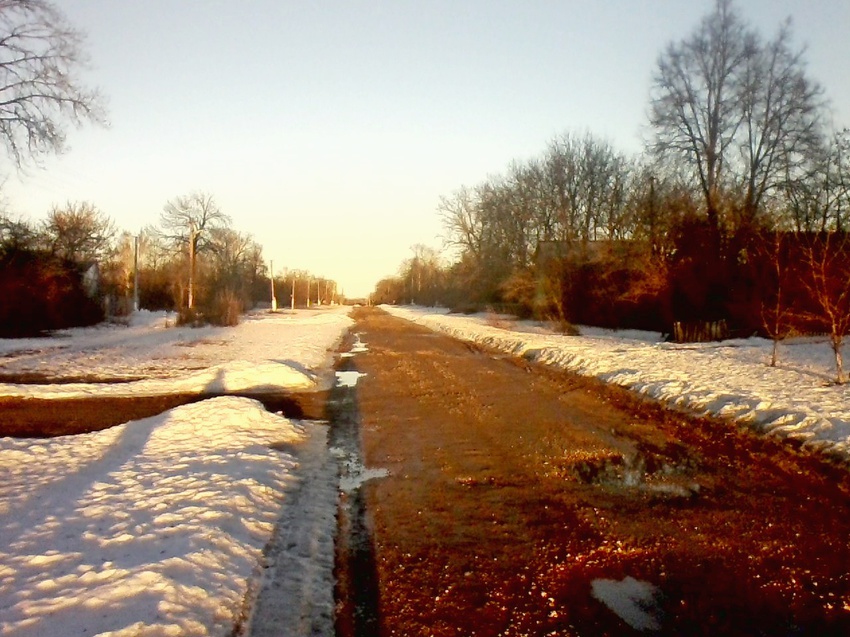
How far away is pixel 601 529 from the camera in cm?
573

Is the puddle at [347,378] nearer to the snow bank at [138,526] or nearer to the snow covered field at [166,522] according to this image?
the snow covered field at [166,522]

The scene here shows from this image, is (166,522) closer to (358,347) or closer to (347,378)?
(347,378)

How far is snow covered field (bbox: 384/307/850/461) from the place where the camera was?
30.7 ft

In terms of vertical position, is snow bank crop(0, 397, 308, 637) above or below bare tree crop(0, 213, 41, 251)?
below

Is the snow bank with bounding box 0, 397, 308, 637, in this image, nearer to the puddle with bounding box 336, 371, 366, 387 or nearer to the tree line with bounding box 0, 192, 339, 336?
the puddle with bounding box 336, 371, 366, 387

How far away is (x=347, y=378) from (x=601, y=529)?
39.4ft

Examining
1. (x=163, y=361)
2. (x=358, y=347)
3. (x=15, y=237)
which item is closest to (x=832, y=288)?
(x=358, y=347)

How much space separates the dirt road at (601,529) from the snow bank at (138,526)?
1.06 metres

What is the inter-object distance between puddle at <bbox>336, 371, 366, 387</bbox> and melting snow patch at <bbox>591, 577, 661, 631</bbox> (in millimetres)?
11544

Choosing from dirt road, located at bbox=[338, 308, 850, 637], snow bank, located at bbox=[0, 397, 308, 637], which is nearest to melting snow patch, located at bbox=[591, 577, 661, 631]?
dirt road, located at bbox=[338, 308, 850, 637]

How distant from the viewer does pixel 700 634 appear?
4000 mm

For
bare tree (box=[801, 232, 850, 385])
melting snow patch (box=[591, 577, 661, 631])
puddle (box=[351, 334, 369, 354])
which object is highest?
bare tree (box=[801, 232, 850, 385])

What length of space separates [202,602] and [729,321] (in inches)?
1021

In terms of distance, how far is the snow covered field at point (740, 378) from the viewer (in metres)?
9.34
